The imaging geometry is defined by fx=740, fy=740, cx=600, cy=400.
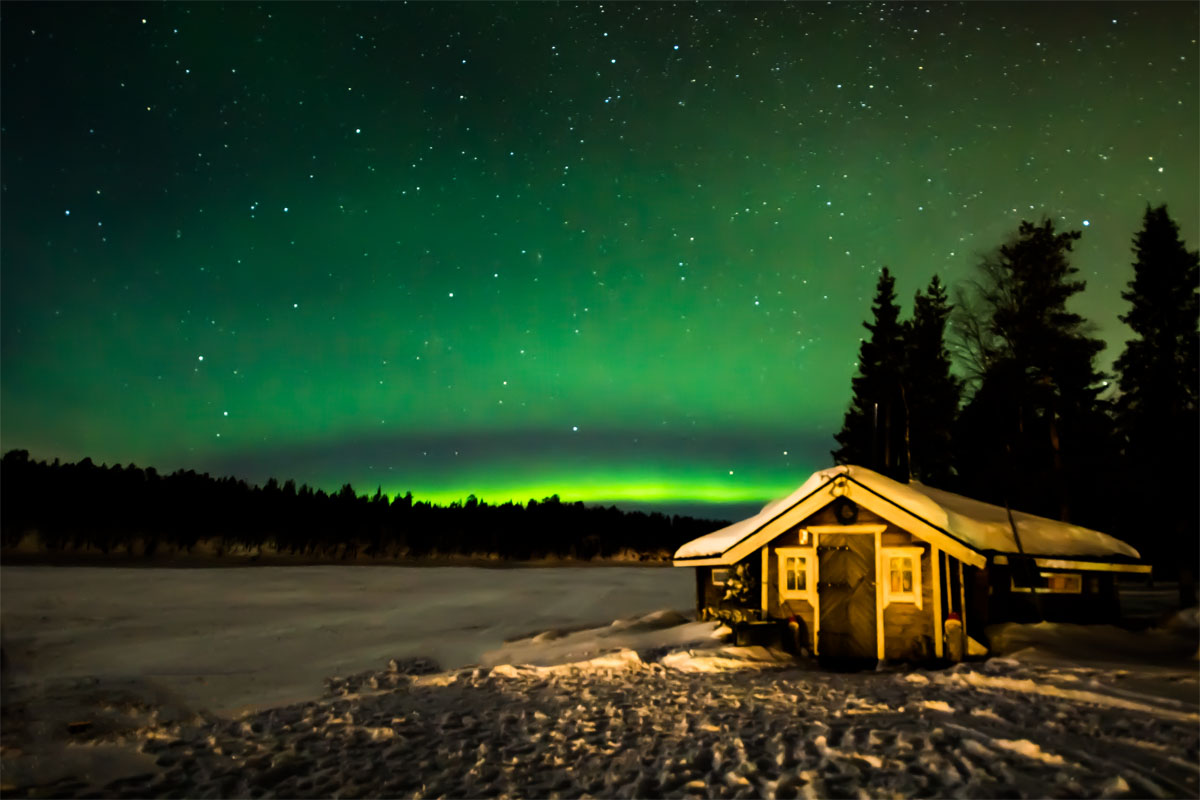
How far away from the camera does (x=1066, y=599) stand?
1550 cm

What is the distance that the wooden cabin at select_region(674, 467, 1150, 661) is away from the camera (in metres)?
13.7

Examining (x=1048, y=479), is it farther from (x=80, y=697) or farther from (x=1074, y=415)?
(x=80, y=697)

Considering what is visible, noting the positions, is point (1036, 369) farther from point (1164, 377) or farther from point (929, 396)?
point (929, 396)

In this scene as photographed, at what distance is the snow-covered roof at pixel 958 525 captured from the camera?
13.7m

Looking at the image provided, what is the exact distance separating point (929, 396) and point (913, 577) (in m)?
29.4

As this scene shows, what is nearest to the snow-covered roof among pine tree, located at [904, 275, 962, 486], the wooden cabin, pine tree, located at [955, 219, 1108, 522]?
the wooden cabin

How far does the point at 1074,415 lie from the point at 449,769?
99.8ft

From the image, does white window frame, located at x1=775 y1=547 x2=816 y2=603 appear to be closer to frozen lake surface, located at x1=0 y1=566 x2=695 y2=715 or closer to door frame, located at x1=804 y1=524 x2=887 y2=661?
door frame, located at x1=804 y1=524 x2=887 y2=661

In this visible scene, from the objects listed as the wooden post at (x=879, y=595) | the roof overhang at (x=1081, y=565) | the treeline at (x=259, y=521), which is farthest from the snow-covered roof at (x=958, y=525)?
the treeline at (x=259, y=521)

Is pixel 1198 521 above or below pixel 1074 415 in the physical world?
below

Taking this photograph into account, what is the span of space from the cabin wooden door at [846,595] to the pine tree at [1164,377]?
18.1 m

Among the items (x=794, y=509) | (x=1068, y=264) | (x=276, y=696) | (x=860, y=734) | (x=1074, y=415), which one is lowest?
(x=276, y=696)

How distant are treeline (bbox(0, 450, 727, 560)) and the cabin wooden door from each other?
1236 inches

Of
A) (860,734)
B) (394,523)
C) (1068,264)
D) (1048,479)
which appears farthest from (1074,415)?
(394,523)
